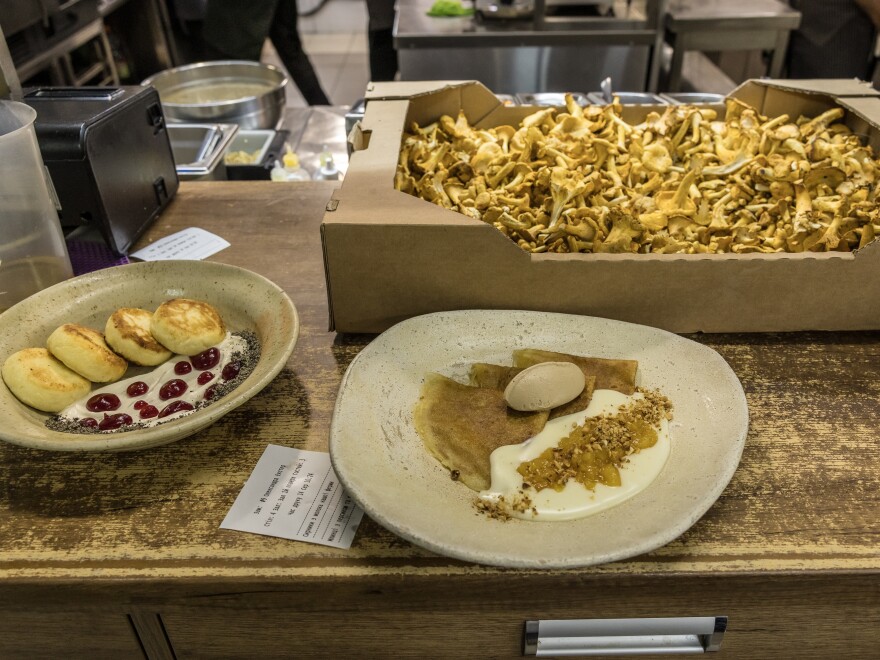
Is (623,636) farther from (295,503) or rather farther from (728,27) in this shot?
(728,27)

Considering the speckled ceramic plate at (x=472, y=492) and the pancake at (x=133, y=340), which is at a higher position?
the pancake at (x=133, y=340)

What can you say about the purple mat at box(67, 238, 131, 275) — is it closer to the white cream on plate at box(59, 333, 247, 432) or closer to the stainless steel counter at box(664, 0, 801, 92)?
the white cream on plate at box(59, 333, 247, 432)

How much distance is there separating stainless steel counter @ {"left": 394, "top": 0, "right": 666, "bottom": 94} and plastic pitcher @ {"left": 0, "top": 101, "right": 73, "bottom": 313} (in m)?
2.15

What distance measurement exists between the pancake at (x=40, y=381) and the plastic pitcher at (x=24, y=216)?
0.27 metres

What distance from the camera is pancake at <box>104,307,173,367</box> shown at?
0.97m

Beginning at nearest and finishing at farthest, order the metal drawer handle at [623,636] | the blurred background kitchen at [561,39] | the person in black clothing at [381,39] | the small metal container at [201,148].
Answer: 1. the metal drawer handle at [623,636]
2. the small metal container at [201,148]
3. the blurred background kitchen at [561,39]
4. the person in black clothing at [381,39]

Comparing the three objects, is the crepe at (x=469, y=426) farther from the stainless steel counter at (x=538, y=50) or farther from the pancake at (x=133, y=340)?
the stainless steel counter at (x=538, y=50)

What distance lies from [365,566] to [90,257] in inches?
36.6

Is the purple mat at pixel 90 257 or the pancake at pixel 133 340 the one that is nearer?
the pancake at pixel 133 340

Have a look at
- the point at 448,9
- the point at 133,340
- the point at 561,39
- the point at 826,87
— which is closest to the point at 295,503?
the point at 133,340

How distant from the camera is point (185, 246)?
1375 millimetres

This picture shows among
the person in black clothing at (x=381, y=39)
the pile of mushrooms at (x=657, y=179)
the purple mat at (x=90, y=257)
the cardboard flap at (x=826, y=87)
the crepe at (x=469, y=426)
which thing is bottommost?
the person in black clothing at (x=381, y=39)

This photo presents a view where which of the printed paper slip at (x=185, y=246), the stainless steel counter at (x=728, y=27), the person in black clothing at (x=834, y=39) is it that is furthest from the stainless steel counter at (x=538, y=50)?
the printed paper slip at (x=185, y=246)

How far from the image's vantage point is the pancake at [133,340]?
97 cm
